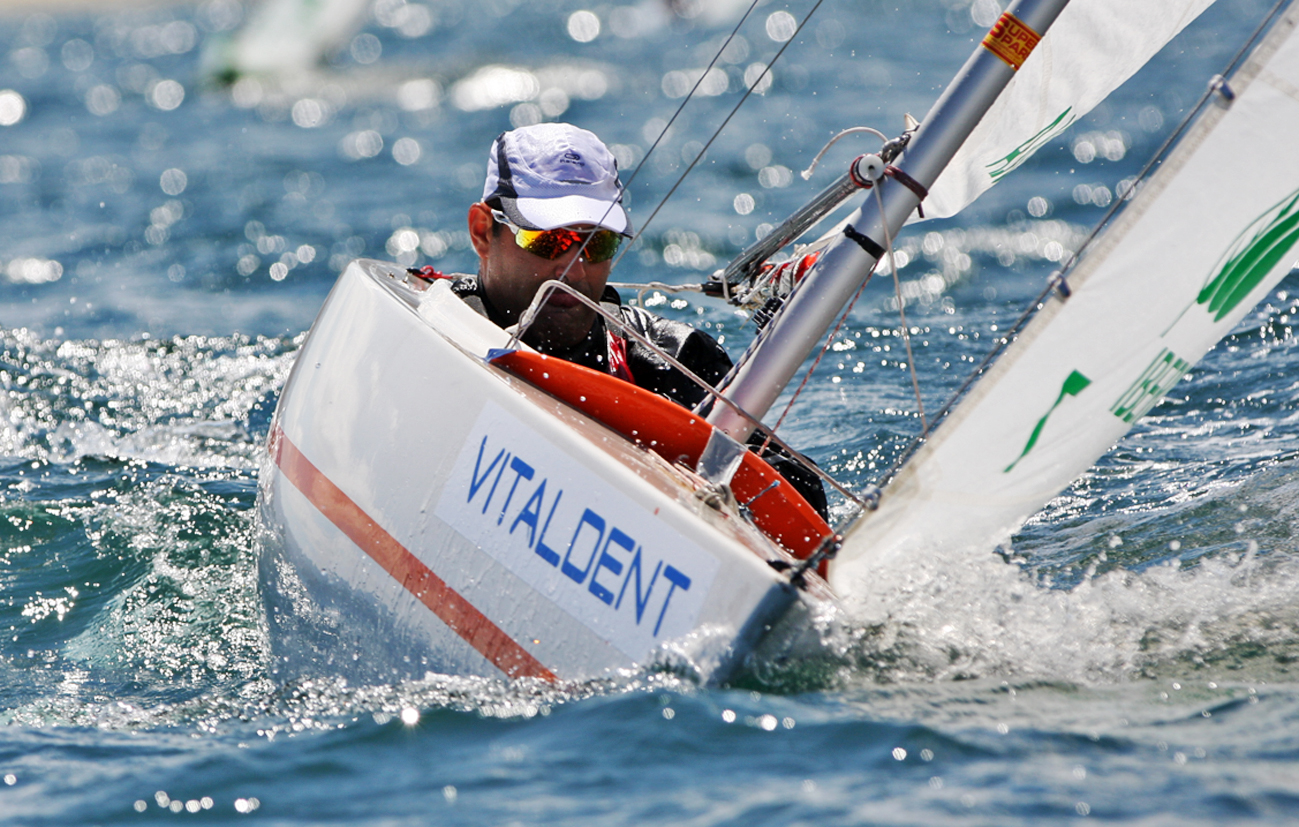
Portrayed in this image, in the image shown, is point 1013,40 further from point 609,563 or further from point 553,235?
point 609,563

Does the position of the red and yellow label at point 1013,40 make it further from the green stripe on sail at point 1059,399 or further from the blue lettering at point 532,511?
the blue lettering at point 532,511

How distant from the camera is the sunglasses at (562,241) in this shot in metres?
2.75

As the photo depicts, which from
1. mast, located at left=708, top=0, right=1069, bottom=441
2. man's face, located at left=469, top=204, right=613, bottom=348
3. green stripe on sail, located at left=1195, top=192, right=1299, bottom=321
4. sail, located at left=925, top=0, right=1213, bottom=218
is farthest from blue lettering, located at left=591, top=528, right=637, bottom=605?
sail, located at left=925, top=0, right=1213, bottom=218

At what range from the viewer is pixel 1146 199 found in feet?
6.15

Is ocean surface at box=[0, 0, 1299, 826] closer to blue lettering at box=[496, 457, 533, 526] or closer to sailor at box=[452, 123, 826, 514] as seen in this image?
blue lettering at box=[496, 457, 533, 526]

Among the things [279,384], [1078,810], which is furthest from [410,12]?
[1078,810]

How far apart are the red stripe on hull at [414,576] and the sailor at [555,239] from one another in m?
0.56

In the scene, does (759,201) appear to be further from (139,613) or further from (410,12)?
(410,12)

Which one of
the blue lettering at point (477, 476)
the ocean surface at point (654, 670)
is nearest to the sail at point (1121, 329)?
the ocean surface at point (654, 670)

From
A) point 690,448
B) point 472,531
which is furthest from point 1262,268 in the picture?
point 472,531

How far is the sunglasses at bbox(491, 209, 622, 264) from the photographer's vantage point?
275 centimetres

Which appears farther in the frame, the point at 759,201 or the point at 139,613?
the point at 759,201

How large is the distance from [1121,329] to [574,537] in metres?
0.90

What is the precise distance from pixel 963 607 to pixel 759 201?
6675 millimetres
